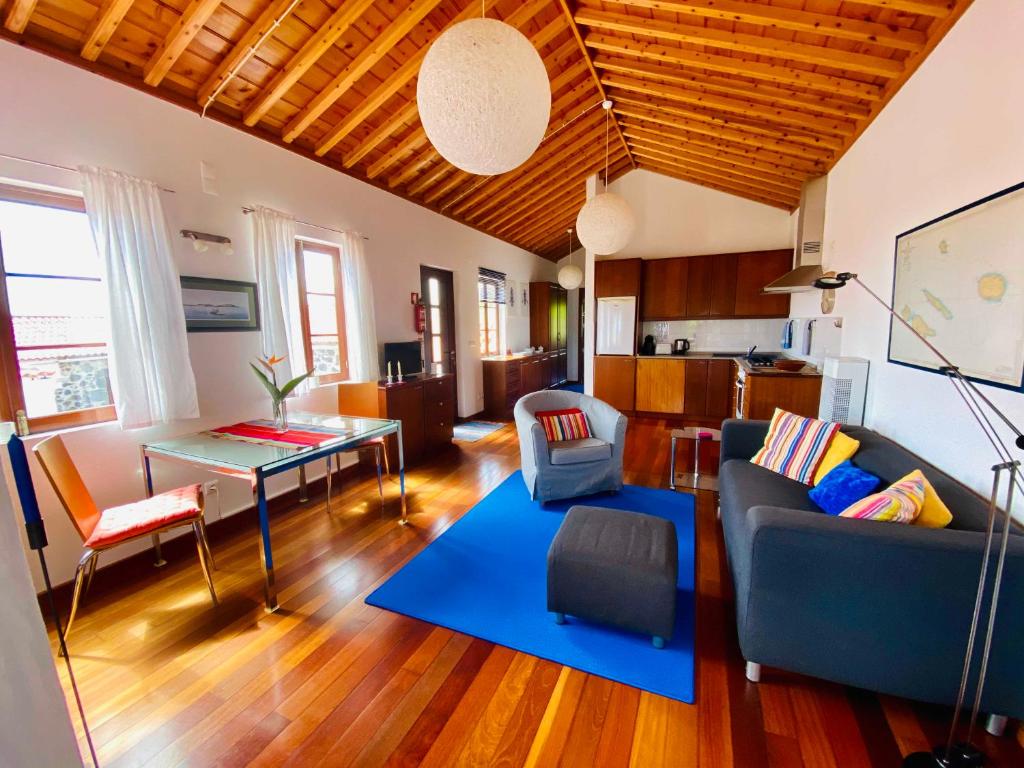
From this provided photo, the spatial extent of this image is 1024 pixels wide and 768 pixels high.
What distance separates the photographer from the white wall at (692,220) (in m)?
5.59

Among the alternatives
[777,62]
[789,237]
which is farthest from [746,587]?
[789,237]

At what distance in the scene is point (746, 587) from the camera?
→ 1581 mm

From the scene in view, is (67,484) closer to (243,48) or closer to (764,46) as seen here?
(243,48)

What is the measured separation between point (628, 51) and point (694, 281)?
10.9 feet

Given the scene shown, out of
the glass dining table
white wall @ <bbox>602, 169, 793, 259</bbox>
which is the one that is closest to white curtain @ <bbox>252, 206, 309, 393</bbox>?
the glass dining table

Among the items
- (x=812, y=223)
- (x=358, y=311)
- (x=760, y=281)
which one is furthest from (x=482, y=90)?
(x=760, y=281)

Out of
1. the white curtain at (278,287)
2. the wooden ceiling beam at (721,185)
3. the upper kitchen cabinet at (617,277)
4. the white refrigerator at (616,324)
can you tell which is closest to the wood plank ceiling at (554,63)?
the white curtain at (278,287)

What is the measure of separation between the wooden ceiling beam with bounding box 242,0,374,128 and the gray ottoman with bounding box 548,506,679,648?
3001 millimetres

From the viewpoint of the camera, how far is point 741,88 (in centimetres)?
309

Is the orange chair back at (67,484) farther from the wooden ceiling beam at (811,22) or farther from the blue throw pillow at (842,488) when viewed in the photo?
the wooden ceiling beam at (811,22)

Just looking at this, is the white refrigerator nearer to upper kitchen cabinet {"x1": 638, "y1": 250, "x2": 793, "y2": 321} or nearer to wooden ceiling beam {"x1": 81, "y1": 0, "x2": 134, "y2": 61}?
upper kitchen cabinet {"x1": 638, "y1": 250, "x2": 793, "y2": 321}

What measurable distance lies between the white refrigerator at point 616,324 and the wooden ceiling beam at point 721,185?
1768mm

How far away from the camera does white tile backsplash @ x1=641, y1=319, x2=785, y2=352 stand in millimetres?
5688

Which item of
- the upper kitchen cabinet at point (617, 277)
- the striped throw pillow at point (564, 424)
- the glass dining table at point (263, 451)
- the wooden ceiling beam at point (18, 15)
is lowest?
the striped throw pillow at point (564, 424)
